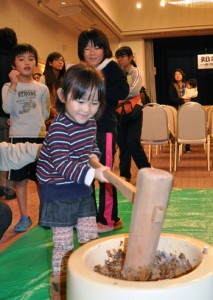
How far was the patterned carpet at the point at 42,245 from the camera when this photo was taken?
176 centimetres

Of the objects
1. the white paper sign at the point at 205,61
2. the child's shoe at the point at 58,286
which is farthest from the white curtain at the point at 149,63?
the child's shoe at the point at 58,286

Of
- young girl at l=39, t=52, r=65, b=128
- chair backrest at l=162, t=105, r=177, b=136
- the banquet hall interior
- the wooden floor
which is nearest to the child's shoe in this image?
the banquet hall interior

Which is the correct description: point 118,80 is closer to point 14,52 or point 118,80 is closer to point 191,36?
point 14,52

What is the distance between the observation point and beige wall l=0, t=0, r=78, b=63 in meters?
6.02

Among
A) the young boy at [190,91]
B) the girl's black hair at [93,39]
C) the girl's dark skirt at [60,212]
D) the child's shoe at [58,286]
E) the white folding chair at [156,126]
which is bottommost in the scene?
the child's shoe at [58,286]

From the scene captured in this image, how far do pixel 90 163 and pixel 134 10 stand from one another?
9.37m

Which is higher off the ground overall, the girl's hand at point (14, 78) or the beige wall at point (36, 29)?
the beige wall at point (36, 29)

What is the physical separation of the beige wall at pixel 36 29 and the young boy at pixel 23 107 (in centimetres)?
340

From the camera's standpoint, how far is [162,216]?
0.93 meters

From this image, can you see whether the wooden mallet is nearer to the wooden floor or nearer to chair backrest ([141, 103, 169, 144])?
the wooden floor

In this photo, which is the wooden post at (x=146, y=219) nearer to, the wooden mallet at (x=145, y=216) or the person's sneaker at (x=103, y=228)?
the wooden mallet at (x=145, y=216)

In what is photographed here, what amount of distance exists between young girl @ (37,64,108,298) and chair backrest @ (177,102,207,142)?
326cm

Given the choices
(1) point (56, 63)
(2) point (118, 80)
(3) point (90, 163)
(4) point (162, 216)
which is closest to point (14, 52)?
(1) point (56, 63)

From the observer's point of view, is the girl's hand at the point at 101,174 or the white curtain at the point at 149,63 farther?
the white curtain at the point at 149,63
